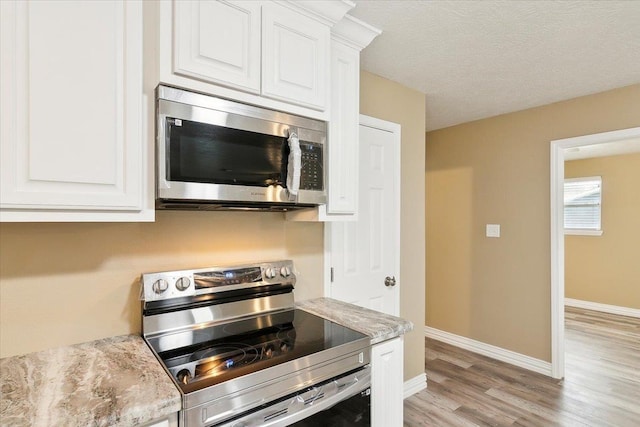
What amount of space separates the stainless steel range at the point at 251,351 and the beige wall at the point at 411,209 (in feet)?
4.19

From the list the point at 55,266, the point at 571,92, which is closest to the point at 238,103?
the point at 55,266

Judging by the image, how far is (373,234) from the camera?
249 centimetres

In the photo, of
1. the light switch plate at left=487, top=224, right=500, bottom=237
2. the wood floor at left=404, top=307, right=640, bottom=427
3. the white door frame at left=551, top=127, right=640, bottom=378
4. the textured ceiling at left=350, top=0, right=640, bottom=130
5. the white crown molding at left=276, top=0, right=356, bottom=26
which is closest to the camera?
the white crown molding at left=276, top=0, right=356, bottom=26

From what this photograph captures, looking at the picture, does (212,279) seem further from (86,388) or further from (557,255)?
(557,255)

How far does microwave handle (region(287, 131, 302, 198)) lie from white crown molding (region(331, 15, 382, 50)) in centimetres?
71

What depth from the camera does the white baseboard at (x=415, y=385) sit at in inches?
106

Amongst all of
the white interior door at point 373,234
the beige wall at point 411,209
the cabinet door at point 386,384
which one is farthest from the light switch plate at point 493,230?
the cabinet door at point 386,384

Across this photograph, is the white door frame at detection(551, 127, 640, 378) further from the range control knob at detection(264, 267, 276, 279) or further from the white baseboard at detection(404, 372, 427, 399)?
the range control knob at detection(264, 267, 276, 279)

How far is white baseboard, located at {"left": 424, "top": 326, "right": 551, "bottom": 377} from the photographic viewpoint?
315 cm

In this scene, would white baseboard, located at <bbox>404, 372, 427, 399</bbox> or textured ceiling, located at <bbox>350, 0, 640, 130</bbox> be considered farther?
white baseboard, located at <bbox>404, 372, 427, 399</bbox>

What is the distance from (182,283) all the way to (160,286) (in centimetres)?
9

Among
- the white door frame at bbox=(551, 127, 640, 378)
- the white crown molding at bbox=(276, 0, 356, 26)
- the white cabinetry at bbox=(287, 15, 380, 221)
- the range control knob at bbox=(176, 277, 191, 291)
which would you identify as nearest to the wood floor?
the white door frame at bbox=(551, 127, 640, 378)

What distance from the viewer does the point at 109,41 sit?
113cm

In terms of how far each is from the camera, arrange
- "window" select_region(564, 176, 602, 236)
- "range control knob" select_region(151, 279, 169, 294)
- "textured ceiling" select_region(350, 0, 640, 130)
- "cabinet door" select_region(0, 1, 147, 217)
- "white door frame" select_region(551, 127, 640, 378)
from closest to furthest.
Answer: "cabinet door" select_region(0, 1, 147, 217)
"range control knob" select_region(151, 279, 169, 294)
"textured ceiling" select_region(350, 0, 640, 130)
"white door frame" select_region(551, 127, 640, 378)
"window" select_region(564, 176, 602, 236)
